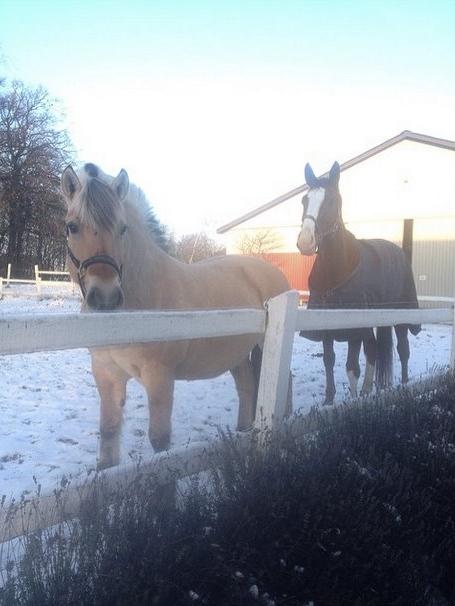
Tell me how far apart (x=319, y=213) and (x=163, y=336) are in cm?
405

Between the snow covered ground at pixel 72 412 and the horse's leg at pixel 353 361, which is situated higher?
the horse's leg at pixel 353 361

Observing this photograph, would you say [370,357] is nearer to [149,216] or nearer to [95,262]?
[149,216]

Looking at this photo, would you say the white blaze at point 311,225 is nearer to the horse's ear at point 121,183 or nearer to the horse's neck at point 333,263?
the horse's neck at point 333,263

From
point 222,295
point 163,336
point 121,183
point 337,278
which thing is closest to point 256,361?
point 222,295

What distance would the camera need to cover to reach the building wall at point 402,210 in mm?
23219

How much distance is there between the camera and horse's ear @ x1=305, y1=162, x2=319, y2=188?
21.0ft

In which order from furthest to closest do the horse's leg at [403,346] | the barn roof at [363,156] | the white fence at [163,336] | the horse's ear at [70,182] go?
1. the barn roof at [363,156]
2. the horse's leg at [403,346]
3. the horse's ear at [70,182]
4. the white fence at [163,336]

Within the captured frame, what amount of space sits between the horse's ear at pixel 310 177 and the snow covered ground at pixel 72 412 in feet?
7.70

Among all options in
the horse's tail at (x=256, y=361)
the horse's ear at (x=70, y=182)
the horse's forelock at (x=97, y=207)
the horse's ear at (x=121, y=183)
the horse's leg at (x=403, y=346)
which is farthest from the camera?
the horse's leg at (x=403, y=346)

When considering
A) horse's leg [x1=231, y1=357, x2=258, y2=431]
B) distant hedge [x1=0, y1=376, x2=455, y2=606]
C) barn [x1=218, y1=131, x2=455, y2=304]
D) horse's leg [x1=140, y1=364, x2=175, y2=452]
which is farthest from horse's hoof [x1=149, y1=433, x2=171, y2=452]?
barn [x1=218, y1=131, x2=455, y2=304]

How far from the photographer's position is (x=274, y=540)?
199 cm

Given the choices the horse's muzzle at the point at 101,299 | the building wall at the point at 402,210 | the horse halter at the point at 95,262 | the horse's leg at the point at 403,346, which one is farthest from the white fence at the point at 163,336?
the building wall at the point at 402,210

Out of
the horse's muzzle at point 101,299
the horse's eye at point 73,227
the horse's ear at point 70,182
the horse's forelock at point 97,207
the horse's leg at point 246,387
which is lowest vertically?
the horse's leg at point 246,387

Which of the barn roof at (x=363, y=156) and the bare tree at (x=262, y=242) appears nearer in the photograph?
the barn roof at (x=363, y=156)
